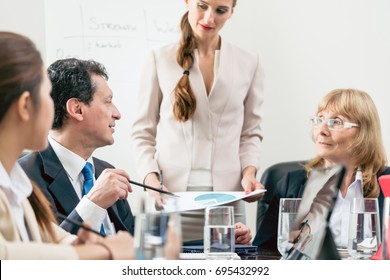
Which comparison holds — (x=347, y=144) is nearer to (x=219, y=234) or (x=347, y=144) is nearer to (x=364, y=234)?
(x=364, y=234)

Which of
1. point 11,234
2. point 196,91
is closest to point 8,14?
point 196,91

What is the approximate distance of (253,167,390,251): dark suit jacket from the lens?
2262 millimetres

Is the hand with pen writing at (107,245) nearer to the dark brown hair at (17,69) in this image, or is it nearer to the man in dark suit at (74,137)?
the dark brown hair at (17,69)

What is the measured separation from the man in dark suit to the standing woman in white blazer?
24.1 inches

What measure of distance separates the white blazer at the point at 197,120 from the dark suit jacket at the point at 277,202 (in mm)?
205

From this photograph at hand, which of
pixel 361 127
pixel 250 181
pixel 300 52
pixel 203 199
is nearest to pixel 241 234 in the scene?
pixel 203 199

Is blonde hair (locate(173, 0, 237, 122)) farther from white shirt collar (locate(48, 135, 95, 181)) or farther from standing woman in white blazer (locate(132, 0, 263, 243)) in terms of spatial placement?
Answer: white shirt collar (locate(48, 135, 95, 181))

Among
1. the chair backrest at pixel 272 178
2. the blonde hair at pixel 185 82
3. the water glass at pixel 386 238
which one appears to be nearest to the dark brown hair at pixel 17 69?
the water glass at pixel 386 238

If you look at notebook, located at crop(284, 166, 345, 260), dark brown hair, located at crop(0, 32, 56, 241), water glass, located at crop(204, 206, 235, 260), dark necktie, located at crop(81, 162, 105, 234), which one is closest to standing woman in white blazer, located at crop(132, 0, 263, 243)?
dark necktie, located at crop(81, 162, 105, 234)

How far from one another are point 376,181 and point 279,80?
1.46 metres

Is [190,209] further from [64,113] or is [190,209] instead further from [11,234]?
[11,234]

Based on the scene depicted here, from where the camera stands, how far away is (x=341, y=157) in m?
2.55

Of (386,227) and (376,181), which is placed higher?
(386,227)

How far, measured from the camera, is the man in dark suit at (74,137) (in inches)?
74.9
